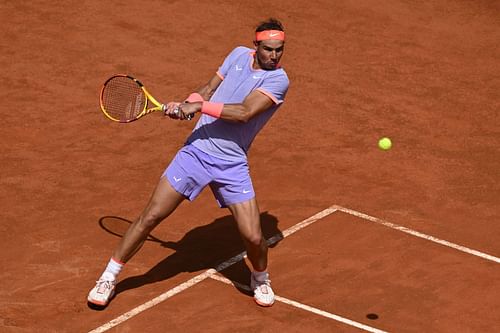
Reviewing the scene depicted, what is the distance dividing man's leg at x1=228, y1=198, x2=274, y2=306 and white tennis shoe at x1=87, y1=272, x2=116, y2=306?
1.33 m

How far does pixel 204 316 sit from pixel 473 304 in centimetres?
268

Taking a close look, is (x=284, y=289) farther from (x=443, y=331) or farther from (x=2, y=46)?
(x=2, y=46)

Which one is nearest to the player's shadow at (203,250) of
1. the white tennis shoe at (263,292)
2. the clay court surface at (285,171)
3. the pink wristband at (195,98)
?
the clay court surface at (285,171)

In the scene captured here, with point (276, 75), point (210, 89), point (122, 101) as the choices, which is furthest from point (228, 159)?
point (122, 101)

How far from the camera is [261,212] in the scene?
1366 centimetres

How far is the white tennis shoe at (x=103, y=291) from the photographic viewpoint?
11391 mm

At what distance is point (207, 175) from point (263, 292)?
1.28 metres

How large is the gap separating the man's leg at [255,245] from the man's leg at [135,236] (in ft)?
1.98

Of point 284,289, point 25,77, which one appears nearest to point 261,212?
point 284,289

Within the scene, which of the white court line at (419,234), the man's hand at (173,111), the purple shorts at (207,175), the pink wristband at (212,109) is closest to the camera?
the man's hand at (173,111)

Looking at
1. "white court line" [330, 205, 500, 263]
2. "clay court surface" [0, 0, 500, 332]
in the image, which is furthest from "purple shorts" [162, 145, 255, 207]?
"white court line" [330, 205, 500, 263]

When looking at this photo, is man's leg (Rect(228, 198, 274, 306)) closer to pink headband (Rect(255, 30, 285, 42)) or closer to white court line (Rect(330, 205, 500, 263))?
pink headband (Rect(255, 30, 285, 42))

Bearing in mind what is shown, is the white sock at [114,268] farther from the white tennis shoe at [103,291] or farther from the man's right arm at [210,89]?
the man's right arm at [210,89]

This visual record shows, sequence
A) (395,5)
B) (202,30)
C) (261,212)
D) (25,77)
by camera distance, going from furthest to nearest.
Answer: (395,5)
(202,30)
(25,77)
(261,212)
